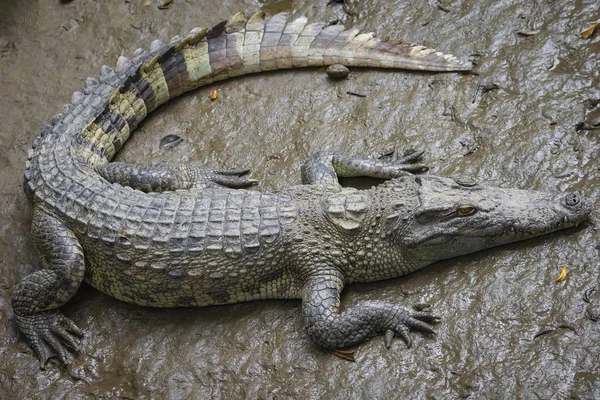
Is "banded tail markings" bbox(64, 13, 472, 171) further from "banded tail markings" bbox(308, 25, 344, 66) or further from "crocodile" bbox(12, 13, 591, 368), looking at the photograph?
"crocodile" bbox(12, 13, 591, 368)

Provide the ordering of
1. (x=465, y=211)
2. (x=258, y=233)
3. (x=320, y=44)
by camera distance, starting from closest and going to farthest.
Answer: (x=465, y=211)
(x=258, y=233)
(x=320, y=44)

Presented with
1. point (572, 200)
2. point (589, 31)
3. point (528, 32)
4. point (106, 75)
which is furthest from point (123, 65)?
point (589, 31)

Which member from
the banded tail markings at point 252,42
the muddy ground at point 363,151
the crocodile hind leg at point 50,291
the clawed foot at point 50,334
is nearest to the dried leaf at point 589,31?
the muddy ground at point 363,151

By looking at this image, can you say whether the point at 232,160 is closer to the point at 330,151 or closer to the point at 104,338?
the point at 330,151

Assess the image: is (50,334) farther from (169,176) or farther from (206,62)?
(206,62)

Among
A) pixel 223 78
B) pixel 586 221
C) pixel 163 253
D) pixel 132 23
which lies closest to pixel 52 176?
pixel 163 253

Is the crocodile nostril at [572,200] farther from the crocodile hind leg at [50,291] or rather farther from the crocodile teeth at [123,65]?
the crocodile teeth at [123,65]
